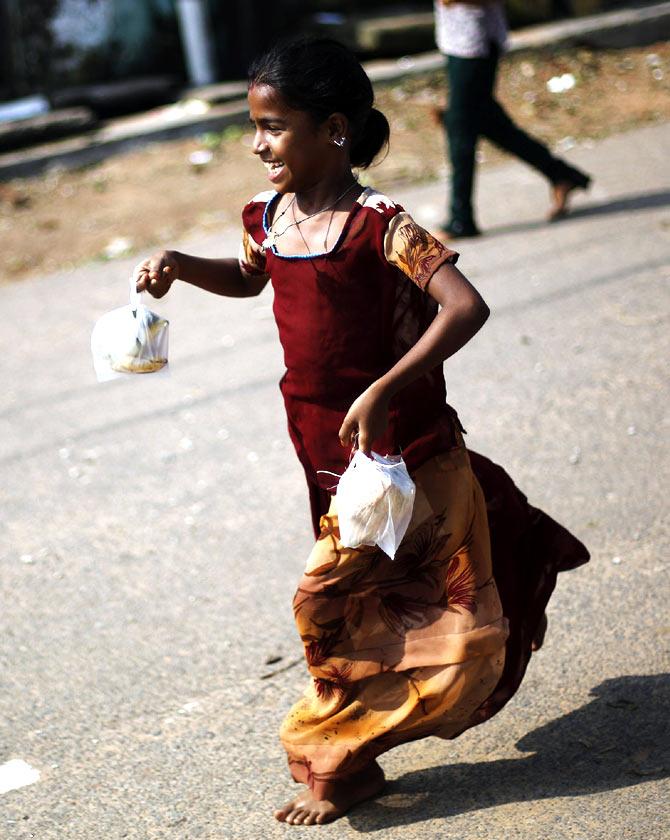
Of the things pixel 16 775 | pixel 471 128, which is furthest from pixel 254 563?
pixel 471 128

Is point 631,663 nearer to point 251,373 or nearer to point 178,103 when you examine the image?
point 251,373

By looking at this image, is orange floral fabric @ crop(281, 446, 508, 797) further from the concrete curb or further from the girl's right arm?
the concrete curb

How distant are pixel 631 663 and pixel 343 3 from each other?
10221 millimetres

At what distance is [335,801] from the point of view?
2.76 m

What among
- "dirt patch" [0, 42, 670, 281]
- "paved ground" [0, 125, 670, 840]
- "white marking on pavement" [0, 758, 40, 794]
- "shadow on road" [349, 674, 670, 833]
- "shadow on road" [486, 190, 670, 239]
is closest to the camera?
"shadow on road" [349, 674, 670, 833]

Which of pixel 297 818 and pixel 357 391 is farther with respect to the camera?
pixel 297 818

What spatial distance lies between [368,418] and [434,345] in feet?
0.65

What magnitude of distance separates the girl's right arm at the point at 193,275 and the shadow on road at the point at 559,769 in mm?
1265

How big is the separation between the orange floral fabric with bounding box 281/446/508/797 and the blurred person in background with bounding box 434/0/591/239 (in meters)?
4.63

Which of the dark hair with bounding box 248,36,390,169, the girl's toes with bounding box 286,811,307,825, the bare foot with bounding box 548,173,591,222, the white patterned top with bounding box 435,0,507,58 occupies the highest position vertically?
the dark hair with bounding box 248,36,390,169

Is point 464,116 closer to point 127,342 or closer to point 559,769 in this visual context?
point 127,342

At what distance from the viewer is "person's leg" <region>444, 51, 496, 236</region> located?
6879 millimetres

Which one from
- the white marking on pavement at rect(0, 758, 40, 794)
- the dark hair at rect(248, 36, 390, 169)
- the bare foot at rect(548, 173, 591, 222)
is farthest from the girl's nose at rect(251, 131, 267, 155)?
the bare foot at rect(548, 173, 591, 222)

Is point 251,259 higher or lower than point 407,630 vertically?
higher
